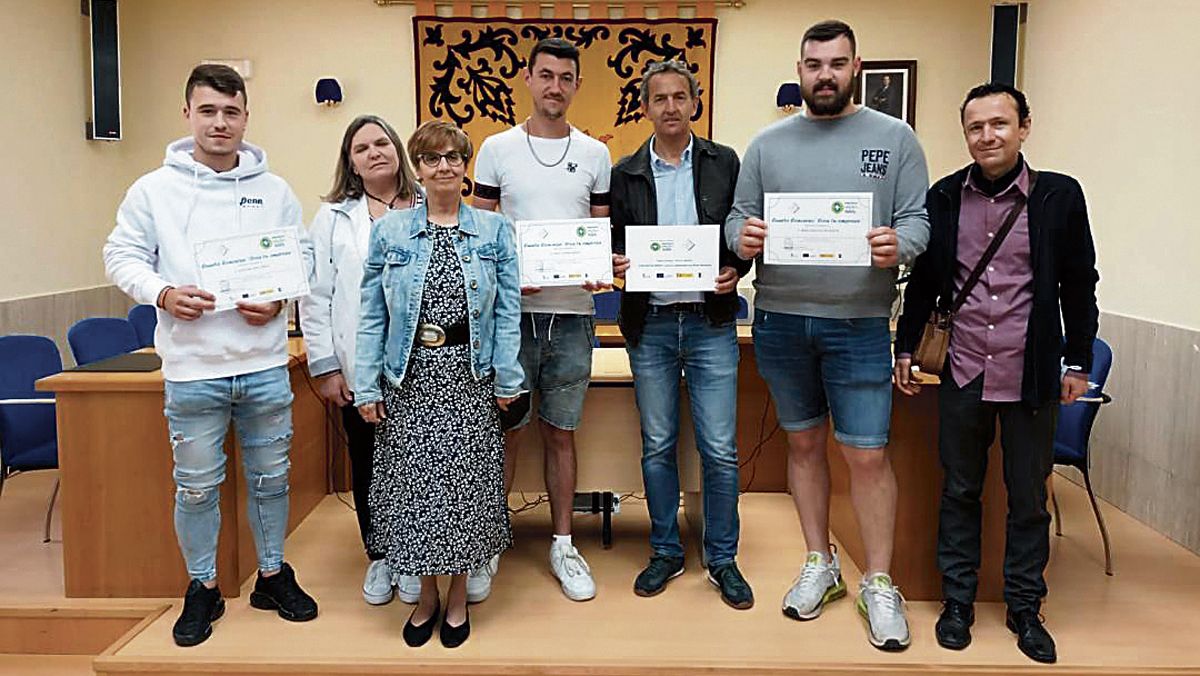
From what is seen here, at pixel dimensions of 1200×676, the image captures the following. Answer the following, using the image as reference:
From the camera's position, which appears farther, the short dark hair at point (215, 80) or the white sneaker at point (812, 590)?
the white sneaker at point (812, 590)

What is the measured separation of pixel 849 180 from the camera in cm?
264

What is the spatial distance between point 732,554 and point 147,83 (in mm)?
Result: 5411

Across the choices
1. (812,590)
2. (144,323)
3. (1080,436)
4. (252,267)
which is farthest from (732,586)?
(144,323)

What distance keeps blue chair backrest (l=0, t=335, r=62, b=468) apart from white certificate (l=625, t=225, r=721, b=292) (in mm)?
2417

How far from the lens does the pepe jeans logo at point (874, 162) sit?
2633 mm

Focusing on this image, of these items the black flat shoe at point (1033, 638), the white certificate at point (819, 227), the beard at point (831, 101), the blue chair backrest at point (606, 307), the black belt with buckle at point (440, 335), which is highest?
the beard at point (831, 101)

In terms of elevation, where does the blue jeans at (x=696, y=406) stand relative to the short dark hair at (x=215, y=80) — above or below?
below

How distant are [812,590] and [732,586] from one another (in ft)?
0.83

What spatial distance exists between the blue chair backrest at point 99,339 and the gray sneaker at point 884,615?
3.44 meters

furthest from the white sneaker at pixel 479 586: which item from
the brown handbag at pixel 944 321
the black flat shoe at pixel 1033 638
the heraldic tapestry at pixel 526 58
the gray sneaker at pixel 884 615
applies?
the heraldic tapestry at pixel 526 58

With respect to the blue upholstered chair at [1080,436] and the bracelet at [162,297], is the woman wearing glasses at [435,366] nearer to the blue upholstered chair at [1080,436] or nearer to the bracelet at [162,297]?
the bracelet at [162,297]

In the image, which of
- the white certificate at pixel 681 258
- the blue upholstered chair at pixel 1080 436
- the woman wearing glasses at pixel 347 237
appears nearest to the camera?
the white certificate at pixel 681 258

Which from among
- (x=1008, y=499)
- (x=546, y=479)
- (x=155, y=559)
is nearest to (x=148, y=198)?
(x=155, y=559)

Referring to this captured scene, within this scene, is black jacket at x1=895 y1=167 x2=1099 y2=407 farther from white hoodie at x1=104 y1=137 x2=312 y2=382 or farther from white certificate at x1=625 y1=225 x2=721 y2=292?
white hoodie at x1=104 y1=137 x2=312 y2=382
